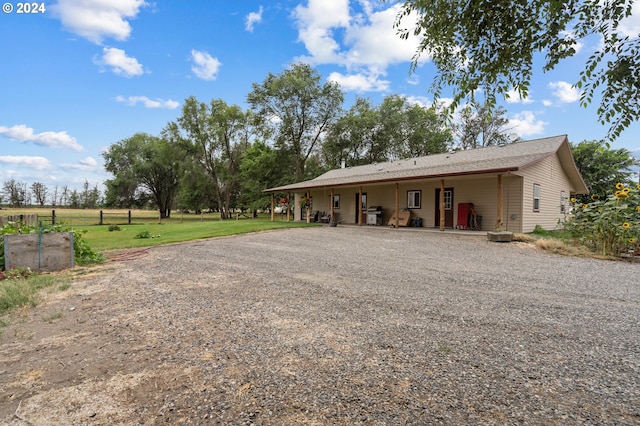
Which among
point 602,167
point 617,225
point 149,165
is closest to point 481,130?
point 602,167

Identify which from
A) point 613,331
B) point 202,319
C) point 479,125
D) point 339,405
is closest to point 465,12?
point 339,405

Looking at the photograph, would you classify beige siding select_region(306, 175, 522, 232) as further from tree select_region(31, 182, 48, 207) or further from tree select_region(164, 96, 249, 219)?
tree select_region(31, 182, 48, 207)

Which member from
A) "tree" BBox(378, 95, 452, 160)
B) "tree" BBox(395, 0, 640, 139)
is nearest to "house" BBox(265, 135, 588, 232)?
"tree" BBox(395, 0, 640, 139)

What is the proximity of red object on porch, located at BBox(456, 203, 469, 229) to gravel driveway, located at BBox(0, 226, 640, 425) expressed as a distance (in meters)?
8.41

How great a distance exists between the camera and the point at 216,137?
37.8 m

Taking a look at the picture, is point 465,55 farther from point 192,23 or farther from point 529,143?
point 529,143

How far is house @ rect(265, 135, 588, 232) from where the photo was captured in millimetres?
12938

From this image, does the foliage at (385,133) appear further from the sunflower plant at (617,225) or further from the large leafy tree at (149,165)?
the sunflower plant at (617,225)

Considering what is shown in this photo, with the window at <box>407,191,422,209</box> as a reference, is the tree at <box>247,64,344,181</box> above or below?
above

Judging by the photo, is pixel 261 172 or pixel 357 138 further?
pixel 357 138

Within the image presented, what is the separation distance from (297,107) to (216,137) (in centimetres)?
1137

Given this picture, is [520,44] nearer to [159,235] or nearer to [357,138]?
[159,235]

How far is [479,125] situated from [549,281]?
3287 centimetres

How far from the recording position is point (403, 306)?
4.01 metres
